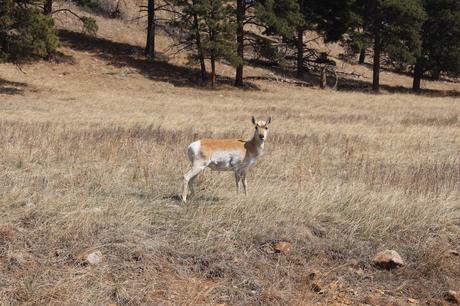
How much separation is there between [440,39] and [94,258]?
45.9m

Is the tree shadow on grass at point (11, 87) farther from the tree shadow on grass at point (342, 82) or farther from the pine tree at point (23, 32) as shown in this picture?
the tree shadow on grass at point (342, 82)

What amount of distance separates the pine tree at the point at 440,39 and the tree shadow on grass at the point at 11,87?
30623 millimetres

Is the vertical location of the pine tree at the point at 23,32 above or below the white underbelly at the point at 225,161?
above

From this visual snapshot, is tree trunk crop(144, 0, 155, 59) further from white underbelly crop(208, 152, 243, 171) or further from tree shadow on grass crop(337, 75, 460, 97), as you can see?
white underbelly crop(208, 152, 243, 171)

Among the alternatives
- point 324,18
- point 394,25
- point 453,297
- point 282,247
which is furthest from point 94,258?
point 324,18

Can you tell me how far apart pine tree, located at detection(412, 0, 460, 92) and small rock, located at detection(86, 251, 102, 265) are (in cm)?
4317

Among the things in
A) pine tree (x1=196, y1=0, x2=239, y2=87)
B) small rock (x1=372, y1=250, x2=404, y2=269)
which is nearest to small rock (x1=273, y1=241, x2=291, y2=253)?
small rock (x1=372, y1=250, x2=404, y2=269)

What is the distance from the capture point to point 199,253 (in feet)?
19.7

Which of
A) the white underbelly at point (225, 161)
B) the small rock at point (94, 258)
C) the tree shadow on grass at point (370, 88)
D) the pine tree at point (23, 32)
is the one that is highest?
the pine tree at point (23, 32)

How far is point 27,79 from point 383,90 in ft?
90.1

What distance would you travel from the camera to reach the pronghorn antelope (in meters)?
8.09

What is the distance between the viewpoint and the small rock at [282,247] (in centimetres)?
622

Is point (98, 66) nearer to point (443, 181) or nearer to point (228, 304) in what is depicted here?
point (443, 181)

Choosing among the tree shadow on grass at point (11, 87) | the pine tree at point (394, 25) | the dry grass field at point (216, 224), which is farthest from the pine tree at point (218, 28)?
the dry grass field at point (216, 224)
